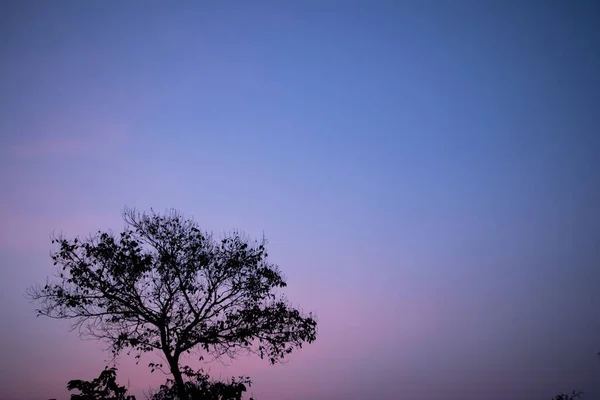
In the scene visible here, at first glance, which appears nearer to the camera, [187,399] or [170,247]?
[187,399]

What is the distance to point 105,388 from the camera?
41.6ft

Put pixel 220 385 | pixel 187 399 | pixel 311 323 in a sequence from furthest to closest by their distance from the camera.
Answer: pixel 311 323 → pixel 187 399 → pixel 220 385

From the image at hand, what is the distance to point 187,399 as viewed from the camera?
17609mm

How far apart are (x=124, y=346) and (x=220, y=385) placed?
1010cm

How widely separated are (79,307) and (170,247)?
4548 mm

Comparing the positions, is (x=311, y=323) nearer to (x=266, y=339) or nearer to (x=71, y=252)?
(x=266, y=339)

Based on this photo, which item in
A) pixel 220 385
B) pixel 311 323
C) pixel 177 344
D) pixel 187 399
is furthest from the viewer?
pixel 311 323

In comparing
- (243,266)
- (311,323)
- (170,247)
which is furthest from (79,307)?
(311,323)

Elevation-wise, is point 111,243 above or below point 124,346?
above

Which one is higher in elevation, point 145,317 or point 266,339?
point 145,317

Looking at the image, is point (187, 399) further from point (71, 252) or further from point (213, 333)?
point (71, 252)

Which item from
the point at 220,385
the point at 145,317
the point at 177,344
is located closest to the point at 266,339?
the point at 177,344

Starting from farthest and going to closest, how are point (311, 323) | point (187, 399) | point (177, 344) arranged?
1. point (311, 323)
2. point (177, 344)
3. point (187, 399)

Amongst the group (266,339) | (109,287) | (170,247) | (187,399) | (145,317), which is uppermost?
(170,247)
